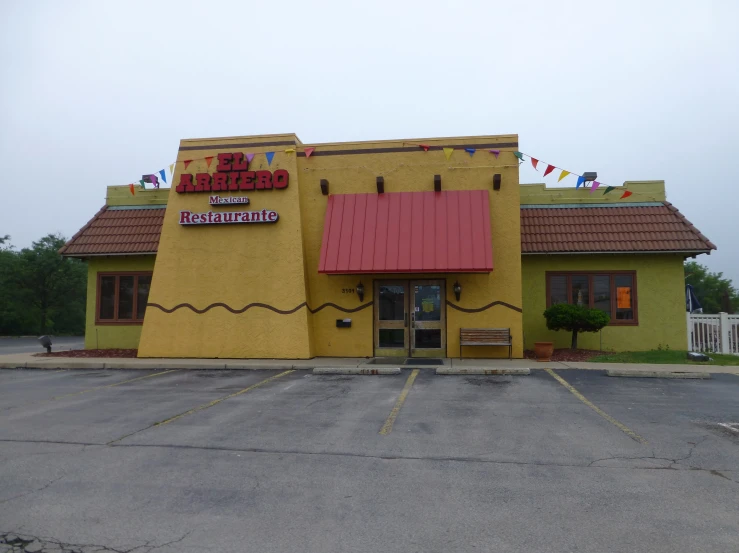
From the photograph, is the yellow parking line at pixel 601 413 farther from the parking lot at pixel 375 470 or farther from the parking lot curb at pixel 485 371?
the parking lot curb at pixel 485 371

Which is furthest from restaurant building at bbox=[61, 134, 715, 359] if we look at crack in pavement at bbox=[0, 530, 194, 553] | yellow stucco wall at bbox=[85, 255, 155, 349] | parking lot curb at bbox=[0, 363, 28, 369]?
crack in pavement at bbox=[0, 530, 194, 553]

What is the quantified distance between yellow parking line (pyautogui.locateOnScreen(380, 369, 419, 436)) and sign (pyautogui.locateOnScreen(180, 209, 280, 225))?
6.42 meters

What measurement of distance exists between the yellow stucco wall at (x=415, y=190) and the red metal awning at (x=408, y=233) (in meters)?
0.47

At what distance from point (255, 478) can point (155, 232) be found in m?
14.8

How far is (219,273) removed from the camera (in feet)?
53.1

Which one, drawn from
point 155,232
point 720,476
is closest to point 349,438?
point 720,476

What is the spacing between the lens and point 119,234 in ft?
61.7

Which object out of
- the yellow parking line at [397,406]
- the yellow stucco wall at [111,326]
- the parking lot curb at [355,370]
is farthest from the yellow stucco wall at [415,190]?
the yellow stucco wall at [111,326]

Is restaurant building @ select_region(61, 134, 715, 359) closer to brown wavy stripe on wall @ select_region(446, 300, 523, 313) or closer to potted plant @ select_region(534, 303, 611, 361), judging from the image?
brown wavy stripe on wall @ select_region(446, 300, 523, 313)

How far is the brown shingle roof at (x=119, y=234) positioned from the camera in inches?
720

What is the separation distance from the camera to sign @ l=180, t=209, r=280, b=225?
1596cm

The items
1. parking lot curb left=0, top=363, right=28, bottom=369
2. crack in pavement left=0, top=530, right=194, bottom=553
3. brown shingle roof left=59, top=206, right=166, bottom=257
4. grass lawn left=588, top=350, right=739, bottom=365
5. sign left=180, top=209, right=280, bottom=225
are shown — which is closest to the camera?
crack in pavement left=0, top=530, right=194, bottom=553

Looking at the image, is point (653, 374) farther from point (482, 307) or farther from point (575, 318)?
point (482, 307)

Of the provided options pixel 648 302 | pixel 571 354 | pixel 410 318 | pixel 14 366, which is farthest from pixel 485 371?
pixel 14 366
